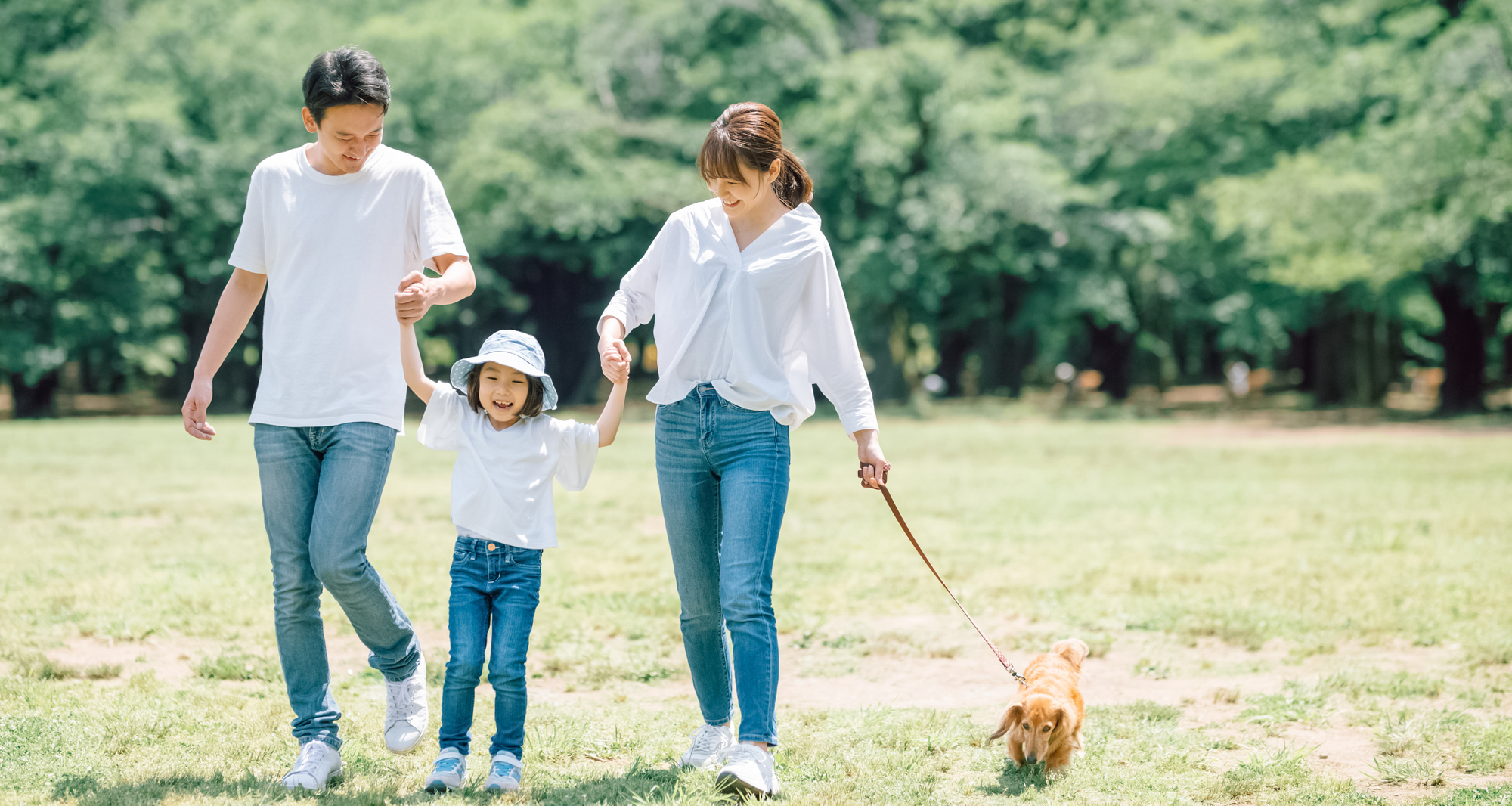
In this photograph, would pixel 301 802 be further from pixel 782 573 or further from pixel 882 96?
pixel 882 96

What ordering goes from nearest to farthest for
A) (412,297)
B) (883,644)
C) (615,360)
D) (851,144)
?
1. (412,297)
2. (615,360)
3. (883,644)
4. (851,144)

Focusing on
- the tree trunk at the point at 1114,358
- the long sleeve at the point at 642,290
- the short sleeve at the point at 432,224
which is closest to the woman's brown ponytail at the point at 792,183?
the long sleeve at the point at 642,290

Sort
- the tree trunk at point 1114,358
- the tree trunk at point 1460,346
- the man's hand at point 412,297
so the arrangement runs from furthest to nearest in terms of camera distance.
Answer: the tree trunk at point 1114,358
the tree trunk at point 1460,346
the man's hand at point 412,297

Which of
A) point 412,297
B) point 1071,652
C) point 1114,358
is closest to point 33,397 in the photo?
point 1114,358

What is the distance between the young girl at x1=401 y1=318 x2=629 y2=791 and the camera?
3.63 metres

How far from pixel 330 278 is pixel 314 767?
1357mm

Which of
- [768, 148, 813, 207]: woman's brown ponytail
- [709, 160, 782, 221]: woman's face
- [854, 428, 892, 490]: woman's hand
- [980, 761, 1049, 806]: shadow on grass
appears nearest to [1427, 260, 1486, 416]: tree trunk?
[980, 761, 1049, 806]: shadow on grass

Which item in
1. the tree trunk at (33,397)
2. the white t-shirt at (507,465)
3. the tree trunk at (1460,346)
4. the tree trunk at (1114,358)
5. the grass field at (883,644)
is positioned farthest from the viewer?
the tree trunk at (1114,358)

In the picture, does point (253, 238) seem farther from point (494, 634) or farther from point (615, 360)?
point (494, 634)

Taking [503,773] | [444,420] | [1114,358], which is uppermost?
[1114,358]

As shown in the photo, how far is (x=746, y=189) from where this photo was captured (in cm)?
360

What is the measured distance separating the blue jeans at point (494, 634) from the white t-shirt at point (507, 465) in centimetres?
6

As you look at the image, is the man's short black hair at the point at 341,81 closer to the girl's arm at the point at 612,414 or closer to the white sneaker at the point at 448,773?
the girl's arm at the point at 612,414

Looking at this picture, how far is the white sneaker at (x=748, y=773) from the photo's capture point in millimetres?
3492
